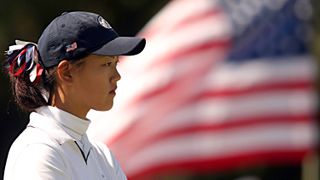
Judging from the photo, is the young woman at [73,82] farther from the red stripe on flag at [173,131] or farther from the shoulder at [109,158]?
the red stripe on flag at [173,131]

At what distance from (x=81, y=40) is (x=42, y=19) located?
11912 millimetres

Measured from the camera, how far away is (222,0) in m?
11.5

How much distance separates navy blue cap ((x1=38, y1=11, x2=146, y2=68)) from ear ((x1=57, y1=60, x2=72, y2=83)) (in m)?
0.02

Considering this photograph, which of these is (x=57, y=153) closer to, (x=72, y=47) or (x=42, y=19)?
(x=72, y=47)

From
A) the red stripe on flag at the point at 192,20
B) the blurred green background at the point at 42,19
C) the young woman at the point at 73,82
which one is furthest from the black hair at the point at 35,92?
the blurred green background at the point at 42,19

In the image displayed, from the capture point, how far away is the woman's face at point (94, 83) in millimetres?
4938

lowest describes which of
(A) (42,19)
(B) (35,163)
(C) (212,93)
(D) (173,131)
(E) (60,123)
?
(B) (35,163)

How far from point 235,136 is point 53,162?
19.1 feet

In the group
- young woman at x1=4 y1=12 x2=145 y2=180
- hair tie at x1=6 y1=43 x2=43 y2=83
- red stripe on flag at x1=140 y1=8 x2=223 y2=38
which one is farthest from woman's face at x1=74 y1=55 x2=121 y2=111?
red stripe on flag at x1=140 y1=8 x2=223 y2=38

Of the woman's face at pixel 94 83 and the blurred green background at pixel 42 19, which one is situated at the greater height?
the blurred green background at pixel 42 19

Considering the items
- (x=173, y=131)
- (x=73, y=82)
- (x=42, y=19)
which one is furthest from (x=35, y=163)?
(x=42, y=19)

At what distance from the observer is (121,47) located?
4895 millimetres

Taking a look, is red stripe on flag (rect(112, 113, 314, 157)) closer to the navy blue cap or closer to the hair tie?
the hair tie

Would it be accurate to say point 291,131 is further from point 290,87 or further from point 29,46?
point 29,46
